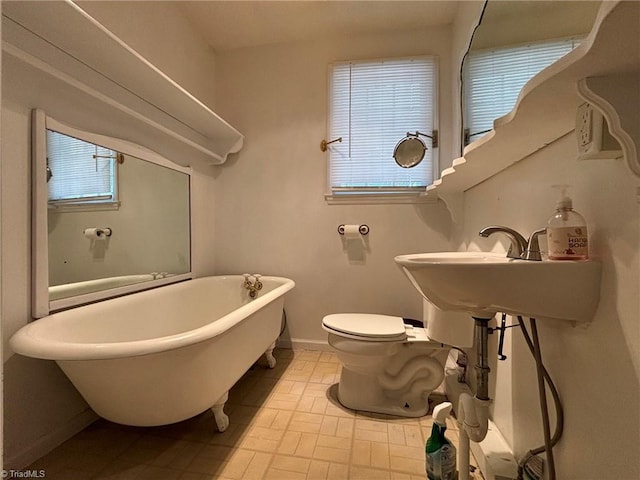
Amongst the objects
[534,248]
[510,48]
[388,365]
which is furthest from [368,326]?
[510,48]

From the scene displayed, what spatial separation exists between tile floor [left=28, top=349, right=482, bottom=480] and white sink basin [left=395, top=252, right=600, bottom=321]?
0.79m

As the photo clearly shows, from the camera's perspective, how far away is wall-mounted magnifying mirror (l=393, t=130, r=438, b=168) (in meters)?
2.11

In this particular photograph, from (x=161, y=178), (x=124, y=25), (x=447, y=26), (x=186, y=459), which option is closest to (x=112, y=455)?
(x=186, y=459)

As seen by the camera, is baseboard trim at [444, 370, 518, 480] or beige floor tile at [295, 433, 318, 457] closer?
baseboard trim at [444, 370, 518, 480]

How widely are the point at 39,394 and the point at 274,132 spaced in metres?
2.05

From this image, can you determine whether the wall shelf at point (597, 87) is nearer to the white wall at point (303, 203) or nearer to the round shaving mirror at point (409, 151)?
the round shaving mirror at point (409, 151)

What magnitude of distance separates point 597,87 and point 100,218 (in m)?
1.97

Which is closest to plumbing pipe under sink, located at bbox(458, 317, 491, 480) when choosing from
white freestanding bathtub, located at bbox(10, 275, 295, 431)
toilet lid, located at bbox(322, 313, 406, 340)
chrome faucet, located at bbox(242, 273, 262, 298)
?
toilet lid, located at bbox(322, 313, 406, 340)

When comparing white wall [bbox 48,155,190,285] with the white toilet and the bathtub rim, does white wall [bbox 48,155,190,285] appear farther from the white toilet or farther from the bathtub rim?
the white toilet

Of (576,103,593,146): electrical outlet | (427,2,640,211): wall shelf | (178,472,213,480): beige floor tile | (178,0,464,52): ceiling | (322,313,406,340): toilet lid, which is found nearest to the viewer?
(427,2,640,211): wall shelf

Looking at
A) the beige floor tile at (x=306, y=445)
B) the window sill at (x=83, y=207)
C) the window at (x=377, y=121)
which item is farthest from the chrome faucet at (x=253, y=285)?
the beige floor tile at (x=306, y=445)

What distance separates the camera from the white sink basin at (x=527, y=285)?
2.45 feet

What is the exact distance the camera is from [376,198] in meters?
2.27

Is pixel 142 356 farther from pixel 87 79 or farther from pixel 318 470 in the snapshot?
pixel 87 79
